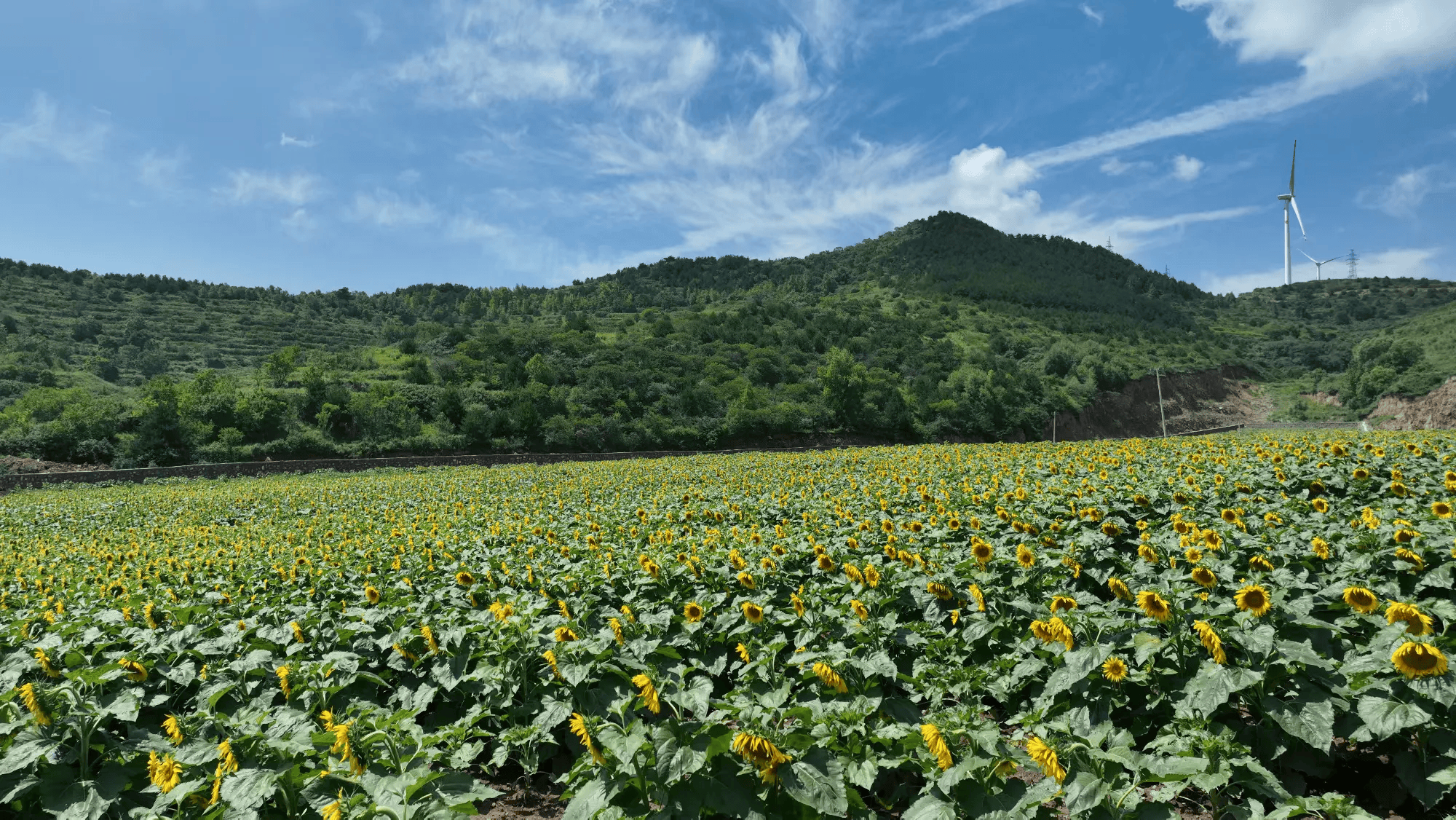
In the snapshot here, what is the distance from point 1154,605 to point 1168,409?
277 ft

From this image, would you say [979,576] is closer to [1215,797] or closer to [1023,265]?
[1215,797]

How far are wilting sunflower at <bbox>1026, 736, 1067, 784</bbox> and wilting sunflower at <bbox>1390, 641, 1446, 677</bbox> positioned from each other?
61.5 inches

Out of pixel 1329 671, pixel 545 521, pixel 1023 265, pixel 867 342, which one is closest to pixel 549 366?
pixel 867 342

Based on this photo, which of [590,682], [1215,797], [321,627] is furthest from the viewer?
[321,627]

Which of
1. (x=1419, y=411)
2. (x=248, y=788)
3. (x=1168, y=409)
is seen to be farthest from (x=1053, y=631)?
(x=1168, y=409)

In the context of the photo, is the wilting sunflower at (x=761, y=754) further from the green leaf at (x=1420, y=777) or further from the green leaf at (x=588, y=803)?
the green leaf at (x=1420, y=777)

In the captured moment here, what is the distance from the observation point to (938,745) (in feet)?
9.39

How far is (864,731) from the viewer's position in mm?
3354

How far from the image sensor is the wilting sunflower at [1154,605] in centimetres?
375

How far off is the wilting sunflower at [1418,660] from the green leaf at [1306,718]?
0.34m

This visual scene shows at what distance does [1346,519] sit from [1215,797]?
4347 millimetres

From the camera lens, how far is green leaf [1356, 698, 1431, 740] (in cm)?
291

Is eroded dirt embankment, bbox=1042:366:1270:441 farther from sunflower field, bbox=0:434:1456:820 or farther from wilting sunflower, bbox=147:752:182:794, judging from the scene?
wilting sunflower, bbox=147:752:182:794

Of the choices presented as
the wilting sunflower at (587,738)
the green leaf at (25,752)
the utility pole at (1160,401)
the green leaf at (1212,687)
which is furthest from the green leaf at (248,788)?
the utility pole at (1160,401)
